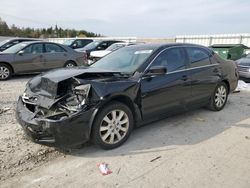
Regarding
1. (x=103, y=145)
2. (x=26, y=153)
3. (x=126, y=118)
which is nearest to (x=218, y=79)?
(x=126, y=118)

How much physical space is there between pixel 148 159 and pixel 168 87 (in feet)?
4.67

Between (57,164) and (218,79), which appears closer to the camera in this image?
(57,164)

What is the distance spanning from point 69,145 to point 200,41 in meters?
17.7

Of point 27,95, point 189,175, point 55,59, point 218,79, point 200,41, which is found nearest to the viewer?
point 189,175

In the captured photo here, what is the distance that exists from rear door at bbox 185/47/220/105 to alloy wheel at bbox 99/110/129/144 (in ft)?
5.84

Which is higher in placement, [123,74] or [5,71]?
[123,74]

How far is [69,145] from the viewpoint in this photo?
326 cm

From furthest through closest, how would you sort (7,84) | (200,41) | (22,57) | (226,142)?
(200,41) < (22,57) < (7,84) < (226,142)

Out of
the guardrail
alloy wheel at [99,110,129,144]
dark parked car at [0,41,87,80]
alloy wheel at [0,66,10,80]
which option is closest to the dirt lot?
alloy wheel at [99,110,129,144]

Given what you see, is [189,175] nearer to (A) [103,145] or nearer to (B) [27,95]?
(A) [103,145]

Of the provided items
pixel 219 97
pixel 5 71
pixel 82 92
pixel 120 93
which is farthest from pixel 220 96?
pixel 5 71

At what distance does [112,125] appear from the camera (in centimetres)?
360

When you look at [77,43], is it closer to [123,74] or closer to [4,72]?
[4,72]

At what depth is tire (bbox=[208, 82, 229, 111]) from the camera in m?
5.47
